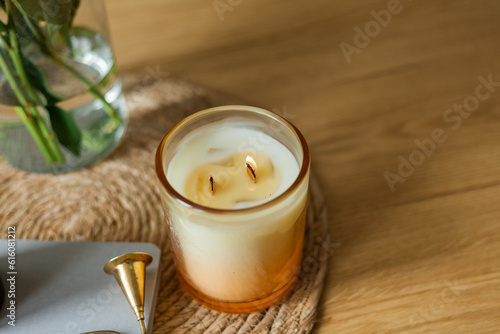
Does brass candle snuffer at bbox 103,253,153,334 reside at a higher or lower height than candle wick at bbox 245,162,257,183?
lower

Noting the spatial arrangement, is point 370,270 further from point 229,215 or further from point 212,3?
point 212,3

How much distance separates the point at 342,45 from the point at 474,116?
0.70ft

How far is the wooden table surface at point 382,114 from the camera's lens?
56cm

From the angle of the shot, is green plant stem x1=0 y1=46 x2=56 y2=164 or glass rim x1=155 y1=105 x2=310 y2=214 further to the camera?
green plant stem x1=0 y1=46 x2=56 y2=164

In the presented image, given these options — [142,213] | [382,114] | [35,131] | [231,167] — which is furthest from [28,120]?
[382,114]

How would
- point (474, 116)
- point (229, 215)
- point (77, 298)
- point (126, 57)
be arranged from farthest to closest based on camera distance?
point (126, 57)
point (474, 116)
point (77, 298)
point (229, 215)

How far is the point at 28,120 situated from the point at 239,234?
1.04 feet

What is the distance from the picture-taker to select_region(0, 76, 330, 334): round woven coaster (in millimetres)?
543

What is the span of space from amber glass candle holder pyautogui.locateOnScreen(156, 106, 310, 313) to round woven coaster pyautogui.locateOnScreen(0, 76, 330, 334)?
0.02 m

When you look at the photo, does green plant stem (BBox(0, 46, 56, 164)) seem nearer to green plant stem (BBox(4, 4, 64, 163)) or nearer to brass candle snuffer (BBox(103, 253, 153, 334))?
green plant stem (BBox(4, 4, 64, 163))

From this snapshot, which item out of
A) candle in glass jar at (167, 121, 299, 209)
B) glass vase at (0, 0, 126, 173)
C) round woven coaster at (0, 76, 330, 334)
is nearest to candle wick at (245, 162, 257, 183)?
candle in glass jar at (167, 121, 299, 209)

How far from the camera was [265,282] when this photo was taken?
0.52m

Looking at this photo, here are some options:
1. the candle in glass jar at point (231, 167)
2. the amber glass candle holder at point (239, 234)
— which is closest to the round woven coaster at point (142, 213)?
the amber glass candle holder at point (239, 234)

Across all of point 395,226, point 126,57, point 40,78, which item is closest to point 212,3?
point 126,57
